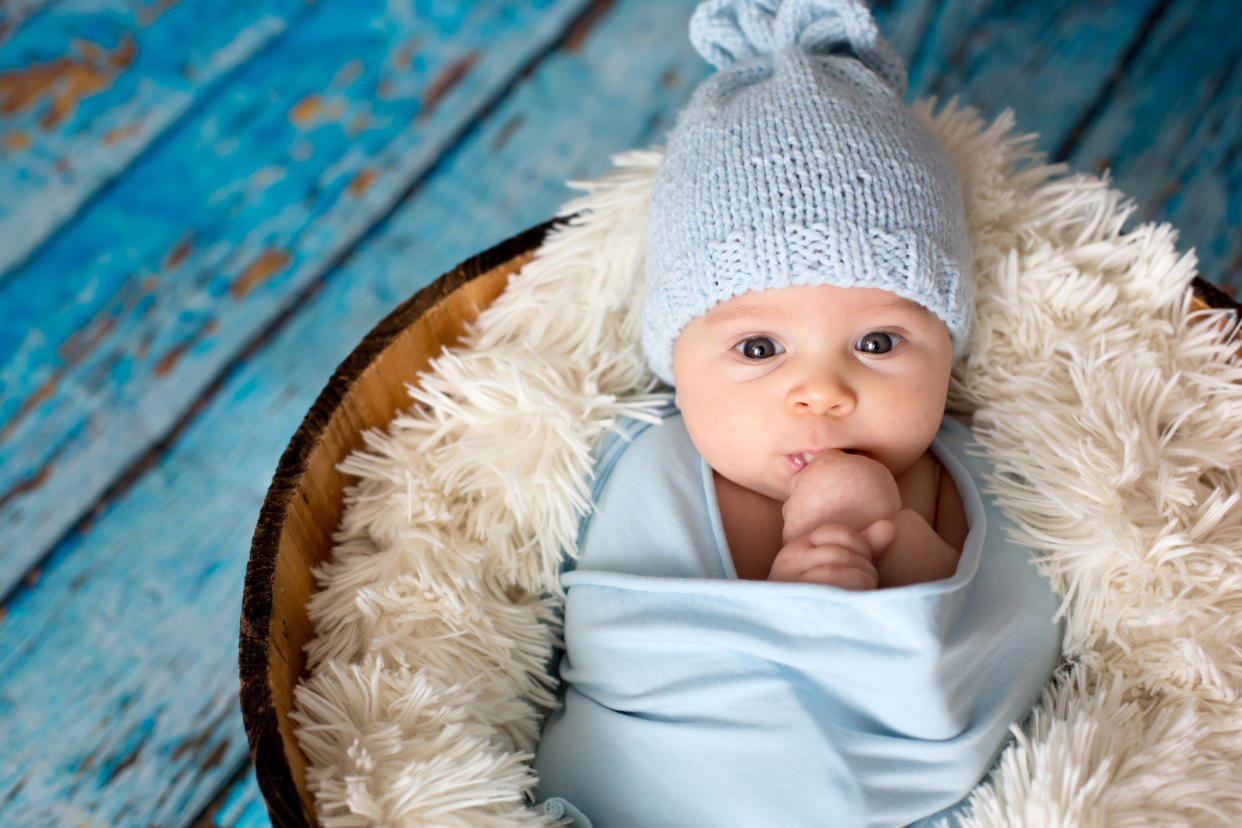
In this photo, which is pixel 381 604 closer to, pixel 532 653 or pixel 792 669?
pixel 532 653

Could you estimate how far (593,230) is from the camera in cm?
110

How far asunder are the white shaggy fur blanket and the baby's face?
0.13 meters

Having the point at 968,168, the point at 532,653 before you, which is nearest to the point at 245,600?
the point at 532,653

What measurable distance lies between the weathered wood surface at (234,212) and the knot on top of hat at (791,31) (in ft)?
1.62

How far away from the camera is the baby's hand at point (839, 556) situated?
32.1 inches

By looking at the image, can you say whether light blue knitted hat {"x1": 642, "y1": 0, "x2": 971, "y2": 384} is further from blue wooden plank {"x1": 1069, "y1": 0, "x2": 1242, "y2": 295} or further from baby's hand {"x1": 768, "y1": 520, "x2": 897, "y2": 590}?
blue wooden plank {"x1": 1069, "y1": 0, "x2": 1242, "y2": 295}

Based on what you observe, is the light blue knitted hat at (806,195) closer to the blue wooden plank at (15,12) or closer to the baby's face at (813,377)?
the baby's face at (813,377)

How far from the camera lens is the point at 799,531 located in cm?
88

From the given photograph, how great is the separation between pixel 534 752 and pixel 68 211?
116 cm

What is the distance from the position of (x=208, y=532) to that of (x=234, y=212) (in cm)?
53

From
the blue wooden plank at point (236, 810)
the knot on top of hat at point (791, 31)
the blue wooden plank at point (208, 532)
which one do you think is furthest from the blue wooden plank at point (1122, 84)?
the blue wooden plank at point (236, 810)

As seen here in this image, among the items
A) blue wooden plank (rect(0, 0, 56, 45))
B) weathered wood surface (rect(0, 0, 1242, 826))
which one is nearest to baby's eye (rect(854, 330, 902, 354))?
weathered wood surface (rect(0, 0, 1242, 826))

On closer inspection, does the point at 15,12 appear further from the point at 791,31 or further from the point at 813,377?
the point at 813,377

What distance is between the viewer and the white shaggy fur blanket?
2.56ft
